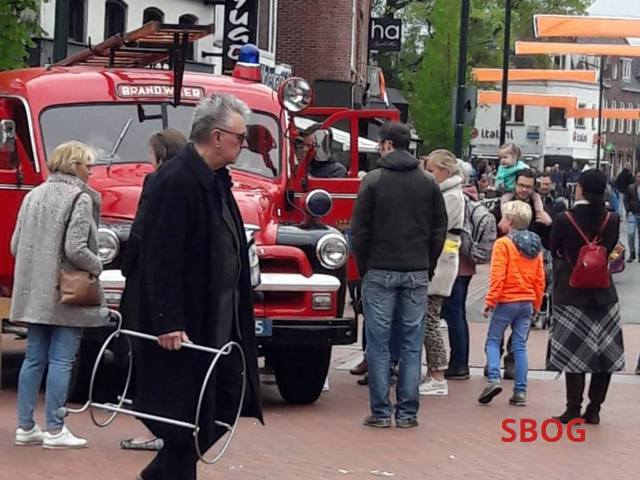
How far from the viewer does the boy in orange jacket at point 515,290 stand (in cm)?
1116

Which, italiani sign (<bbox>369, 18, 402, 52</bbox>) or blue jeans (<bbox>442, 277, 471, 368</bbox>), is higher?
italiani sign (<bbox>369, 18, 402, 52</bbox>)

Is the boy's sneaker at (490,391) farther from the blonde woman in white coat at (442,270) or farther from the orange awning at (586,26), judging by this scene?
the orange awning at (586,26)

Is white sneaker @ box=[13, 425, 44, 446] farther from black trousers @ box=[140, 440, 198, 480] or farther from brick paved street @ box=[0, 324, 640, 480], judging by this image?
black trousers @ box=[140, 440, 198, 480]

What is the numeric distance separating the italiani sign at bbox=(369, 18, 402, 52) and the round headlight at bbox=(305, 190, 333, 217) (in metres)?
32.5

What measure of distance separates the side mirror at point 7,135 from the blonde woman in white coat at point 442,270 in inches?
122

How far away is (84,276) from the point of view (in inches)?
341

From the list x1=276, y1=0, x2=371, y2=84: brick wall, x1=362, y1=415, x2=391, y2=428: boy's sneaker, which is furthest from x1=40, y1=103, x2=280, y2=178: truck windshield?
x1=276, y1=0, x2=371, y2=84: brick wall

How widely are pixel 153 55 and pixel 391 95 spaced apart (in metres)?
42.4

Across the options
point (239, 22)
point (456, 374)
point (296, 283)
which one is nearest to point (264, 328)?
point (296, 283)

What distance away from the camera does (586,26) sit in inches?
1001

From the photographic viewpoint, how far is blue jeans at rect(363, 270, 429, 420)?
398 inches

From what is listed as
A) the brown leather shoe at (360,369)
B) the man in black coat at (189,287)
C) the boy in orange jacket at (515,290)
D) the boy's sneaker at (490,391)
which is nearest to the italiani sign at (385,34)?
the brown leather shoe at (360,369)

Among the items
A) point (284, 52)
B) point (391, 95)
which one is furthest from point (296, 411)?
point (391, 95)

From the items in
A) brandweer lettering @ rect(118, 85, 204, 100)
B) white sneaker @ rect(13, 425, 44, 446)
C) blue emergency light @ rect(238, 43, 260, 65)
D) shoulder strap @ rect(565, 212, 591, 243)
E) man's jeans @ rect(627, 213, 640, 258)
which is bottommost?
man's jeans @ rect(627, 213, 640, 258)
